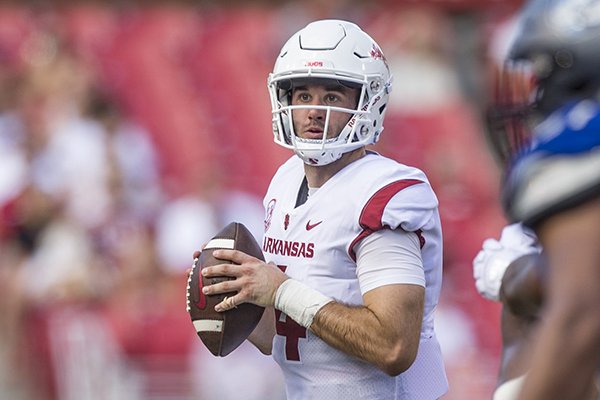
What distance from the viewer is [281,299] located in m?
3.18

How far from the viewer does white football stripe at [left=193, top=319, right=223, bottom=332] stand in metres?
3.26

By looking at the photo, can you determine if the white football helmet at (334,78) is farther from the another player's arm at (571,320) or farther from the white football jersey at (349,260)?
the another player's arm at (571,320)

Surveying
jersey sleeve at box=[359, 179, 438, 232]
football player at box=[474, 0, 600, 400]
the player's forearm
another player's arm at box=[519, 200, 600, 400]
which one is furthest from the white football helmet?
another player's arm at box=[519, 200, 600, 400]

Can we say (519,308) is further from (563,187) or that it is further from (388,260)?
(563,187)

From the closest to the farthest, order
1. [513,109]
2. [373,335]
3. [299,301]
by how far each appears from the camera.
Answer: [513,109] → [373,335] → [299,301]

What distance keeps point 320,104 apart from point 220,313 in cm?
65

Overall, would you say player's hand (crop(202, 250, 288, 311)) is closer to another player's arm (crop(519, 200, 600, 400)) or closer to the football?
the football

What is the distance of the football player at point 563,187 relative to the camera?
76.1 inches

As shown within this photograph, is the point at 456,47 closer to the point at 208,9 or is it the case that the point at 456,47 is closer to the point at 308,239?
the point at 208,9

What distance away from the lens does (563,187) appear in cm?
197

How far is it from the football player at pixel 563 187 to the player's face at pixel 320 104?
118 centimetres

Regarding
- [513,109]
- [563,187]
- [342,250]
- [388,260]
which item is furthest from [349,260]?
[563,187]

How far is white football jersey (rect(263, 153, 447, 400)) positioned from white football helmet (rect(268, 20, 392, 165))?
0.28 feet

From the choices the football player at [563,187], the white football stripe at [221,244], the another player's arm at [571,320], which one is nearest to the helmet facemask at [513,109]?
the football player at [563,187]
